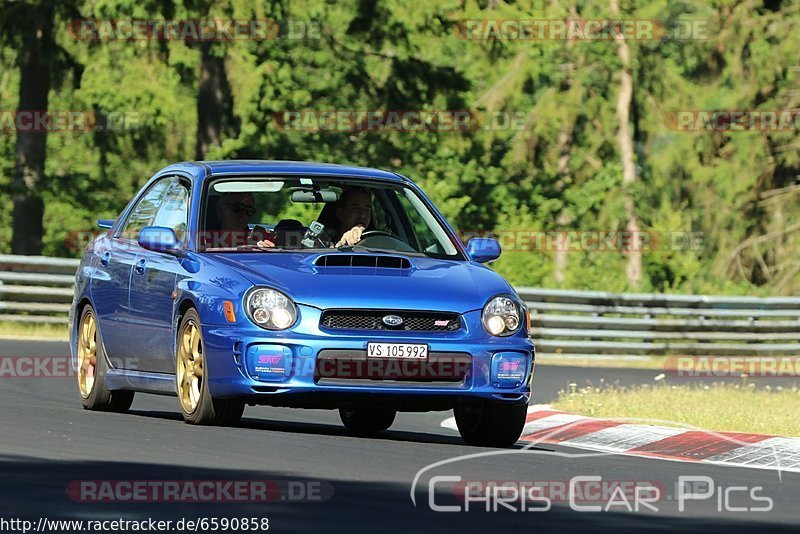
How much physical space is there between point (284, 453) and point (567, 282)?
25294 mm

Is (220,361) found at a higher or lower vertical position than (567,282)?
higher

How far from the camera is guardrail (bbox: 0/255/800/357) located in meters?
26.0

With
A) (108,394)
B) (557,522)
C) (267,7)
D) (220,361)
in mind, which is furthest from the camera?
(267,7)

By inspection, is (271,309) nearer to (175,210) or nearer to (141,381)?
(141,381)

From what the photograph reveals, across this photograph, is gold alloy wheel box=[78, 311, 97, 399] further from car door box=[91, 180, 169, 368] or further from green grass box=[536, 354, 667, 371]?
green grass box=[536, 354, 667, 371]

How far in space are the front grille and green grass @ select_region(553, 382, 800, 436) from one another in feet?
10.6

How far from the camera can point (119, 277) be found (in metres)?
13.0

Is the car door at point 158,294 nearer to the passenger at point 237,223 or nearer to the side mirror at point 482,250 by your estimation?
the passenger at point 237,223

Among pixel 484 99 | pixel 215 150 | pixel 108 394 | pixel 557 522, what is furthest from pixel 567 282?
pixel 557 522

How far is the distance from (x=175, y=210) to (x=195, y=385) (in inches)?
60.8

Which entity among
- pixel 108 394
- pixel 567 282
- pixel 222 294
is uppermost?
pixel 222 294

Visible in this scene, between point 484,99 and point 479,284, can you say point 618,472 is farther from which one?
point 484,99

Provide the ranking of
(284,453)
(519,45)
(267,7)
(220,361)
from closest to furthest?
(284,453), (220,361), (267,7), (519,45)

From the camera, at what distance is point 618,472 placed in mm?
10320
